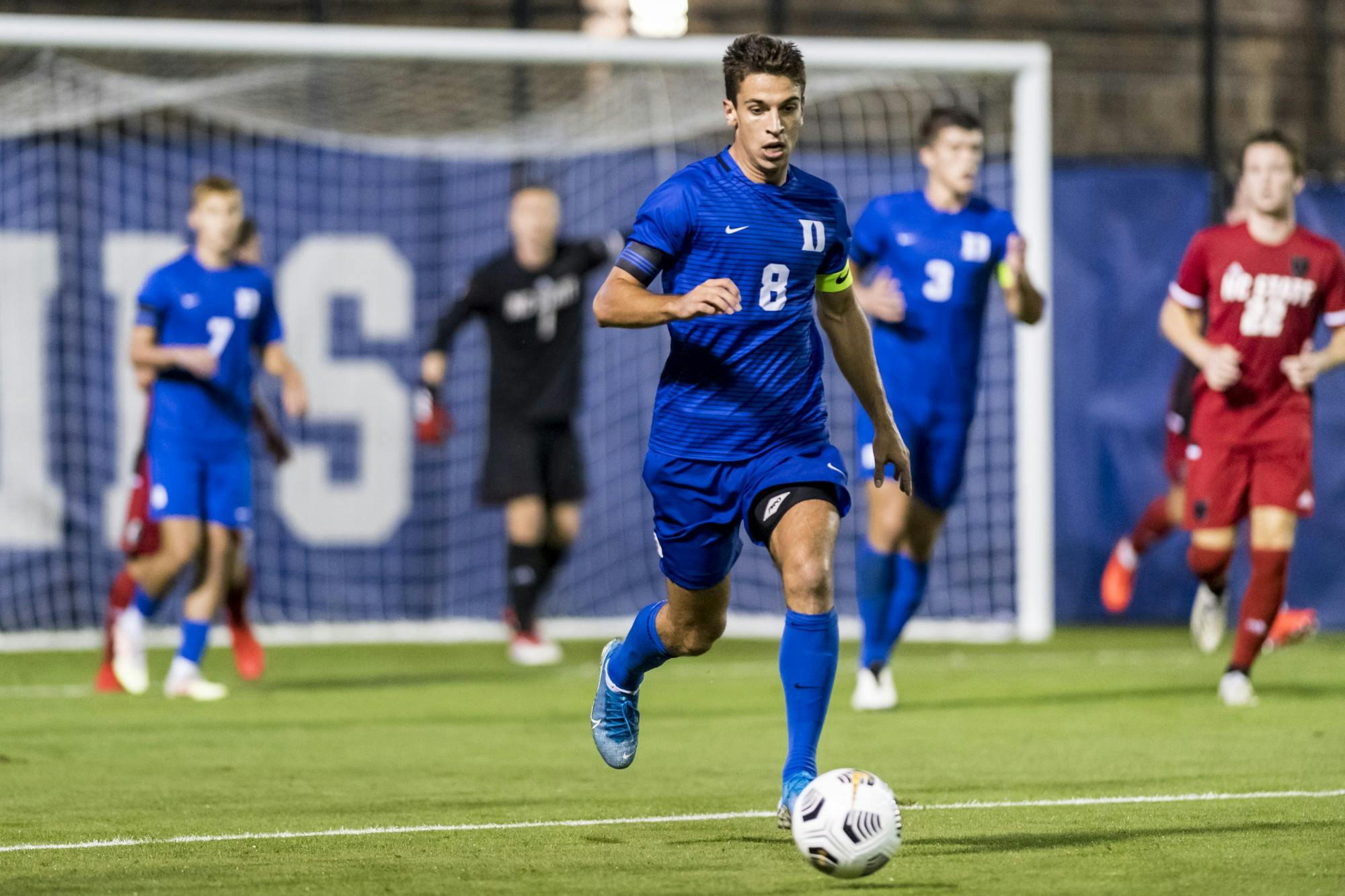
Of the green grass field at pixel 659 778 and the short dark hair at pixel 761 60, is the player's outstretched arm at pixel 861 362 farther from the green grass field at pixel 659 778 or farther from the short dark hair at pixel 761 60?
the green grass field at pixel 659 778

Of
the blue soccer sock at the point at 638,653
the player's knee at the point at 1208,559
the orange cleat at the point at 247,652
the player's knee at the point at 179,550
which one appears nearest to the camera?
the blue soccer sock at the point at 638,653

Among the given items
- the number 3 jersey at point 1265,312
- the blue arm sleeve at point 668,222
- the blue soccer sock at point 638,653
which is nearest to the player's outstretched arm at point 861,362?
the blue arm sleeve at point 668,222

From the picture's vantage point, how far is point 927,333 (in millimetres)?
8398

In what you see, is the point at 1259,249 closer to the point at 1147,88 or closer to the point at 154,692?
the point at 154,692

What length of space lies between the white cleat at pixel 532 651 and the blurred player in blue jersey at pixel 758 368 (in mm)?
5493

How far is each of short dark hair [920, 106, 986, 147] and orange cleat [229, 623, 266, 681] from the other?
13.1 ft

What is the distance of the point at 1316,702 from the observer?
27.9 ft

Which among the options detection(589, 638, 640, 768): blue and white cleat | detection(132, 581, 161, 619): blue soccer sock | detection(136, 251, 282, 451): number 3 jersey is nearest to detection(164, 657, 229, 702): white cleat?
detection(132, 581, 161, 619): blue soccer sock

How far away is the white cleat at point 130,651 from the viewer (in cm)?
943

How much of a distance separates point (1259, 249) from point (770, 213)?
144 inches

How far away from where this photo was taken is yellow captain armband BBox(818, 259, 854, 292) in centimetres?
541

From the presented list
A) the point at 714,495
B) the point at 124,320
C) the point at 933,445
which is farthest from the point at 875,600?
the point at 124,320

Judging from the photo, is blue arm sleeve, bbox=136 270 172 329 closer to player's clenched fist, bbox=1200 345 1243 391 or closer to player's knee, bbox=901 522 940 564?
player's knee, bbox=901 522 940 564

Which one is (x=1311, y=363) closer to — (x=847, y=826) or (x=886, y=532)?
(x=886, y=532)
